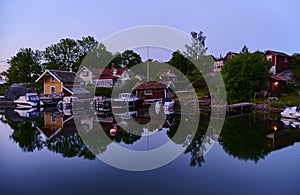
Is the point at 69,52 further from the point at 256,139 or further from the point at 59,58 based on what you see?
the point at 256,139

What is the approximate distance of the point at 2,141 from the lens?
11141 millimetres

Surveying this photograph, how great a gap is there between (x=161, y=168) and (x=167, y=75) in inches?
1386

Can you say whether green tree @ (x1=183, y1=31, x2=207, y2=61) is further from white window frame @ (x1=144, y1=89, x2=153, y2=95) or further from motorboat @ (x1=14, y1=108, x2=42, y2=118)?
motorboat @ (x1=14, y1=108, x2=42, y2=118)

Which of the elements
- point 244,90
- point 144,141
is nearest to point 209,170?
point 144,141

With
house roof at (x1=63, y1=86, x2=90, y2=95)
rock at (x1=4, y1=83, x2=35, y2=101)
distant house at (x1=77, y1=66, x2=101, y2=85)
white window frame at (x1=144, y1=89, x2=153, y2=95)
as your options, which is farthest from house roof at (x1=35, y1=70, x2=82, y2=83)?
white window frame at (x1=144, y1=89, x2=153, y2=95)

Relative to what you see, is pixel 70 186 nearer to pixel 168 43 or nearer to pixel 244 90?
pixel 168 43

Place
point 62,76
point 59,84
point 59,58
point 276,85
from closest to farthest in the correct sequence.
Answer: point 276,85 → point 59,84 → point 62,76 → point 59,58

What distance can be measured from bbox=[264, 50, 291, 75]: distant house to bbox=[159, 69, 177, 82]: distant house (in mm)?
14887

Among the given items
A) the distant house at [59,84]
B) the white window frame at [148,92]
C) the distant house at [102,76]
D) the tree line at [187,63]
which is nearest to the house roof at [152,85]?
the white window frame at [148,92]

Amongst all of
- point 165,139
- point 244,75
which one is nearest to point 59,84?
point 244,75

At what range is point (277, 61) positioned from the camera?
34.8 meters

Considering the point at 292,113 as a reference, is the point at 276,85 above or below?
above

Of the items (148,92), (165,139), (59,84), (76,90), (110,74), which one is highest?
(110,74)

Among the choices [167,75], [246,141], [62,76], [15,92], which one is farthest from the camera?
[167,75]
